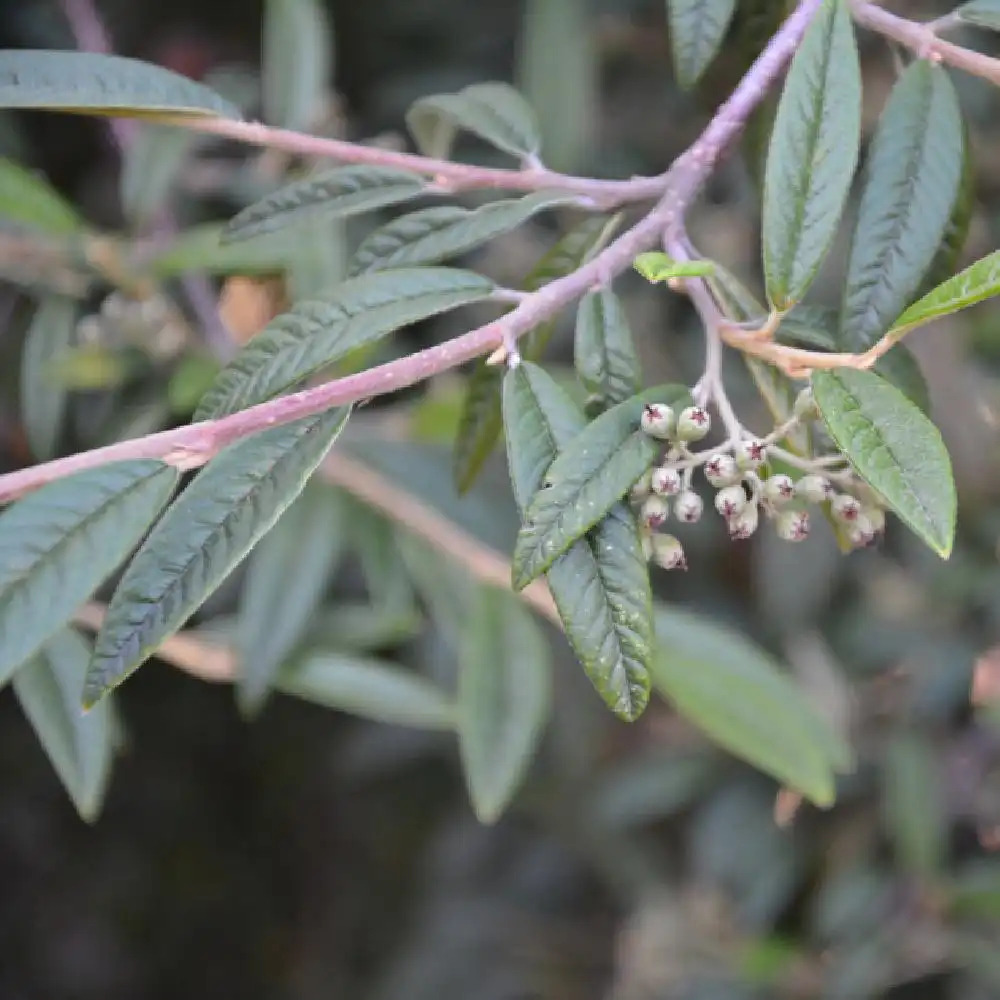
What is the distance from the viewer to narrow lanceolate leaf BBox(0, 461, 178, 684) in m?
0.51

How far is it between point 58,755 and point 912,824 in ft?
2.76

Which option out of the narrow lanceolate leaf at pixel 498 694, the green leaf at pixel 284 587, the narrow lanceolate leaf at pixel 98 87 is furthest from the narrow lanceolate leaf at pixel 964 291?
the green leaf at pixel 284 587

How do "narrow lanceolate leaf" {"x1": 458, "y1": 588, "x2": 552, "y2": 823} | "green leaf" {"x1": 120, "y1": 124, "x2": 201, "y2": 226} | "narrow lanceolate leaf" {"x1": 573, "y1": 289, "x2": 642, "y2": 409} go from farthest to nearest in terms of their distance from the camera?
"green leaf" {"x1": 120, "y1": 124, "x2": 201, "y2": 226} < "narrow lanceolate leaf" {"x1": 458, "y1": 588, "x2": 552, "y2": 823} < "narrow lanceolate leaf" {"x1": 573, "y1": 289, "x2": 642, "y2": 409}

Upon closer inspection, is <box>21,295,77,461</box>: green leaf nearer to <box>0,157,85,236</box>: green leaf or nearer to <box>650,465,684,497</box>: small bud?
<box>0,157,85,236</box>: green leaf

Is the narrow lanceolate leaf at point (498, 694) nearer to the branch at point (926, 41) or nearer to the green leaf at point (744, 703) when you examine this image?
the green leaf at point (744, 703)

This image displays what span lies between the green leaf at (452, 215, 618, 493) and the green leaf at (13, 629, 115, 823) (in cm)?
25

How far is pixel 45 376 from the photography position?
90 centimetres

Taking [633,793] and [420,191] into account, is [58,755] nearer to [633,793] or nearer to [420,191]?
[420,191]

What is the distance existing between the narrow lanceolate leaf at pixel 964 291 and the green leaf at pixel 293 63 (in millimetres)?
698

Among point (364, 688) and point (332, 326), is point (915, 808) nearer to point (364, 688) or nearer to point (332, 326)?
point (364, 688)

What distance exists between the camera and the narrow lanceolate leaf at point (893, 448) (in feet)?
1.44

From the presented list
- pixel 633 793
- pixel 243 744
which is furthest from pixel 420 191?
pixel 243 744

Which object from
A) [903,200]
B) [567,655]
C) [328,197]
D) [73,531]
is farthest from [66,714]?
[567,655]

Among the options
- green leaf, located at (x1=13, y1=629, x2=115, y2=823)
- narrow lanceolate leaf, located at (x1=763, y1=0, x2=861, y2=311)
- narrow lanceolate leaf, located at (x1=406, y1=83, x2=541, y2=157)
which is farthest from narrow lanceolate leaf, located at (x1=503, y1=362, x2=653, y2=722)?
green leaf, located at (x1=13, y1=629, x2=115, y2=823)
